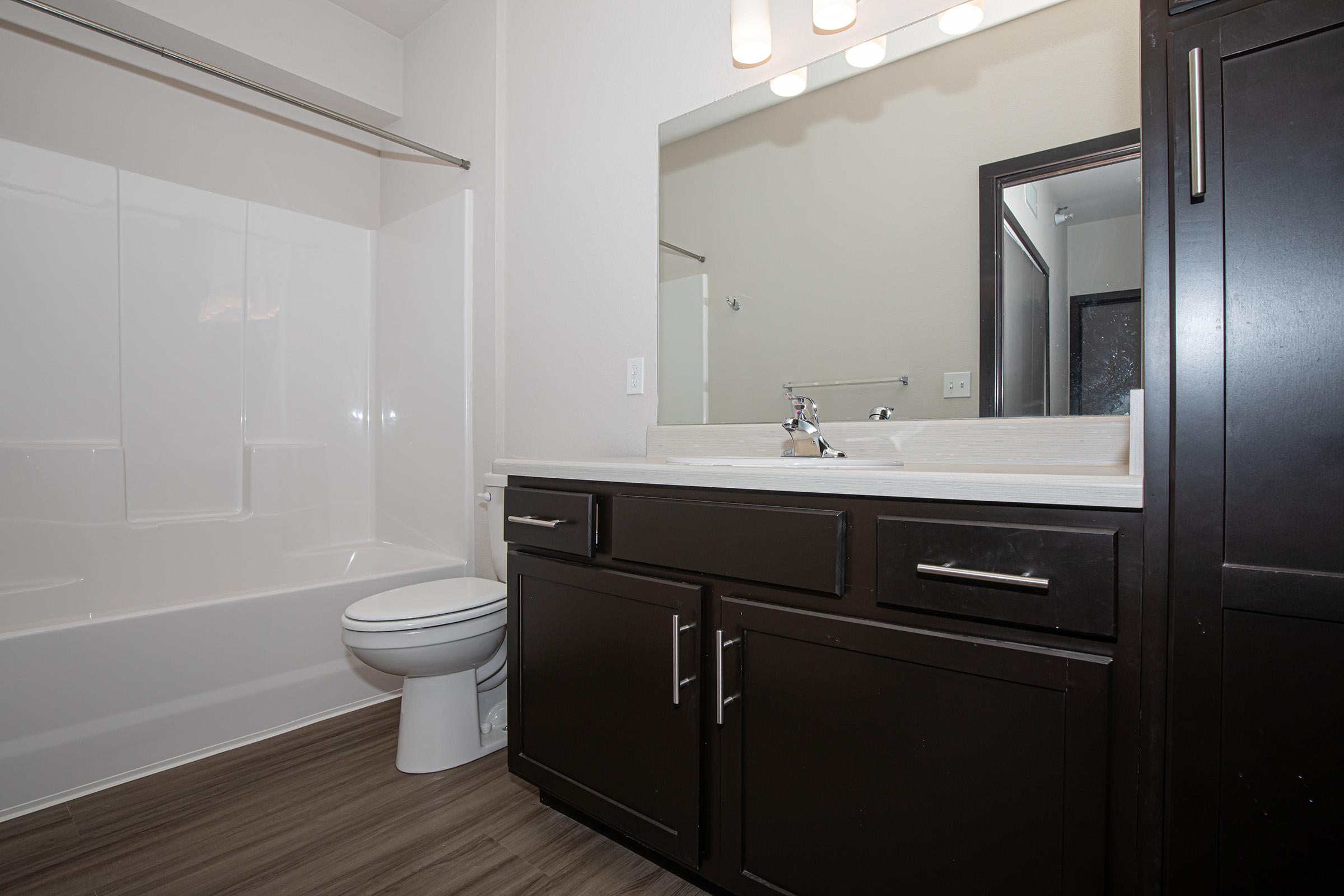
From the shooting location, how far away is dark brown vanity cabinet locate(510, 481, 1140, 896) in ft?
2.68

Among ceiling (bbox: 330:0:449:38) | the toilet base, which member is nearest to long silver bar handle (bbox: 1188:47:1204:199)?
the toilet base

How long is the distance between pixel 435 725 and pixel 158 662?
2.54 ft

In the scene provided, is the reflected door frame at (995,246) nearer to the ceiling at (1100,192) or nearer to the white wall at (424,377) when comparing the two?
the ceiling at (1100,192)

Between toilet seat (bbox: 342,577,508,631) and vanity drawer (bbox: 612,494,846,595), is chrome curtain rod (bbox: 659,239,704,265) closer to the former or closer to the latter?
vanity drawer (bbox: 612,494,846,595)

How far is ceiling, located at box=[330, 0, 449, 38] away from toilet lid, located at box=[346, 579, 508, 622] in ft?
7.41

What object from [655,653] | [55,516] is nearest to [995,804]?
[655,653]

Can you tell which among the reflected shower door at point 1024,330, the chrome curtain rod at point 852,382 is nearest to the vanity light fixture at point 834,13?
the reflected shower door at point 1024,330

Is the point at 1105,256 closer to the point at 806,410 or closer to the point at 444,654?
the point at 806,410

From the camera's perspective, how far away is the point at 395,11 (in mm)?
2682

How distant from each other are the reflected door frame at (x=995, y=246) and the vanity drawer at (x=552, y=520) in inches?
33.3

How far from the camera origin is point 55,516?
86.1 inches

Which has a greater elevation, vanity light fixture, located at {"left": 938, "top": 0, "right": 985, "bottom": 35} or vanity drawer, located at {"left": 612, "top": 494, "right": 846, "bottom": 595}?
vanity light fixture, located at {"left": 938, "top": 0, "right": 985, "bottom": 35}

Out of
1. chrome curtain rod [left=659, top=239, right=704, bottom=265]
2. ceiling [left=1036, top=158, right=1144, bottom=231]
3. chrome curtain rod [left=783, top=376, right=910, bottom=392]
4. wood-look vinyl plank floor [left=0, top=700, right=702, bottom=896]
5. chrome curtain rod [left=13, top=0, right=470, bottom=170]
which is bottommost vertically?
wood-look vinyl plank floor [left=0, top=700, right=702, bottom=896]

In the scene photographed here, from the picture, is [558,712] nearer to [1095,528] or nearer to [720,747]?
[720,747]
